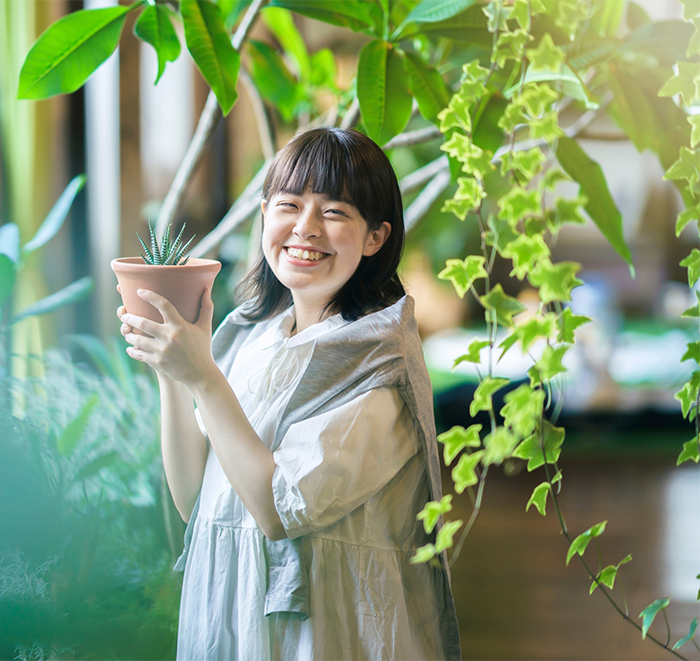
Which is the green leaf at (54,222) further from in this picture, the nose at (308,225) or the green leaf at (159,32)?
the nose at (308,225)

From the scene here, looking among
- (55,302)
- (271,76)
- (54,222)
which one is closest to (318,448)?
(55,302)

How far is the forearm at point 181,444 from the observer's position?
0.80m

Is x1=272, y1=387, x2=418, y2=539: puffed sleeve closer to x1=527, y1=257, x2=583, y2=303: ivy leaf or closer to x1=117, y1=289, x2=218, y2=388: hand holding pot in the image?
x1=117, y1=289, x2=218, y2=388: hand holding pot

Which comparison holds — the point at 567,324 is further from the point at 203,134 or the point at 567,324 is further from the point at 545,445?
the point at 203,134

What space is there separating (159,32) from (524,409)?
63 centimetres

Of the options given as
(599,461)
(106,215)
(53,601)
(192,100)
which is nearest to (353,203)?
(53,601)

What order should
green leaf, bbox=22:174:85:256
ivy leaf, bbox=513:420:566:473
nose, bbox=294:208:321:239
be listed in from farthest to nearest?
green leaf, bbox=22:174:85:256
nose, bbox=294:208:321:239
ivy leaf, bbox=513:420:566:473

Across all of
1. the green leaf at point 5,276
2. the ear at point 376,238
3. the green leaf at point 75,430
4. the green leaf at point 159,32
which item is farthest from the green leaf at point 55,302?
the ear at point 376,238

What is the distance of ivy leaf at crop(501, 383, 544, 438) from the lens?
52 centimetres

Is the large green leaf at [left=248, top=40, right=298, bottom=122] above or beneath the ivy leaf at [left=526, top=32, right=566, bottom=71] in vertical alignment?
above

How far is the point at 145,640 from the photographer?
0.99 m

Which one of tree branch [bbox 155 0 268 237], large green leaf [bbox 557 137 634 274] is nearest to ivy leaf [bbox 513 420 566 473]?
large green leaf [bbox 557 137 634 274]

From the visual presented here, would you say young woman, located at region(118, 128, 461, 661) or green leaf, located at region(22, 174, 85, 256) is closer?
young woman, located at region(118, 128, 461, 661)

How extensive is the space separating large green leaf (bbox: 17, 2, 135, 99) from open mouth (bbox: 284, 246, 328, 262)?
34 cm
